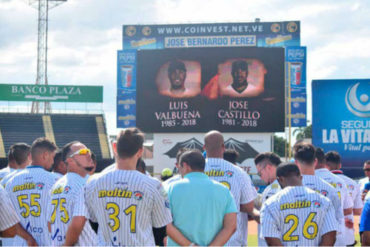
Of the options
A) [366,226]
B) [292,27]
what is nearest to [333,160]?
[366,226]

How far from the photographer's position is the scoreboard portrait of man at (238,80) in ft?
99.1

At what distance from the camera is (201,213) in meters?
4.39

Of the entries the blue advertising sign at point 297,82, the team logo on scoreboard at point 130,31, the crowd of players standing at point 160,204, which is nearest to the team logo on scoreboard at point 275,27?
the blue advertising sign at point 297,82

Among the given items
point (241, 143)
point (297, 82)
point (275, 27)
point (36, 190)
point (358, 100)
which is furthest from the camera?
point (275, 27)

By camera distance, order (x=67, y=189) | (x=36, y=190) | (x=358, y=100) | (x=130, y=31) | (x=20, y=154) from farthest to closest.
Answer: (x=130, y=31), (x=358, y=100), (x=20, y=154), (x=36, y=190), (x=67, y=189)

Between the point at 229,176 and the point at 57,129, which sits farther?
the point at 57,129

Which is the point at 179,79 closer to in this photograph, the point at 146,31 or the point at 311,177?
the point at 146,31

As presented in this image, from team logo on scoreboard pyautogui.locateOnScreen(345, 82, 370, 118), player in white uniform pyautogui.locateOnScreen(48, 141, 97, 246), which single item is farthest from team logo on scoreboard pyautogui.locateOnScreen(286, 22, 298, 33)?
player in white uniform pyautogui.locateOnScreen(48, 141, 97, 246)

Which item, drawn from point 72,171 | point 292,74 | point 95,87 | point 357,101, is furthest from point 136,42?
point 72,171

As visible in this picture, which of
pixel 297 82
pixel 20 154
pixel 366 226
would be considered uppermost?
pixel 297 82

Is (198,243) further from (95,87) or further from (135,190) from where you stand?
(95,87)

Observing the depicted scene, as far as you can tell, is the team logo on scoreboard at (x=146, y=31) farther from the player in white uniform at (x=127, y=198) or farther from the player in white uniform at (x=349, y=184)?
the player in white uniform at (x=127, y=198)

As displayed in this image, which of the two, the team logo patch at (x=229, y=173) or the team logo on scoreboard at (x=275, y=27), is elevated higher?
the team logo on scoreboard at (x=275, y=27)

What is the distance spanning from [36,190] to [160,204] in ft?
6.54
